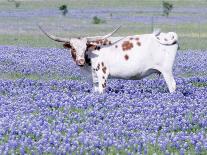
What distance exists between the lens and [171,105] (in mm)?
13875

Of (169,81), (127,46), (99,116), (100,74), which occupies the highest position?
(127,46)

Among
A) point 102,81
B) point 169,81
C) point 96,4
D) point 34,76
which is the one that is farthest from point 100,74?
point 96,4

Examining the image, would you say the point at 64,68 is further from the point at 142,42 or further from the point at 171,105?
the point at 171,105

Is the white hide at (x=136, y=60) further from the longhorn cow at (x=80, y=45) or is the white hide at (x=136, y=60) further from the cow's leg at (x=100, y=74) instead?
the longhorn cow at (x=80, y=45)

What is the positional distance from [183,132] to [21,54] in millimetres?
17097

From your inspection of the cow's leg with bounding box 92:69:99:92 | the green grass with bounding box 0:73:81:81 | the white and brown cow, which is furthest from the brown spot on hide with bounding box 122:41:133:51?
the green grass with bounding box 0:73:81:81

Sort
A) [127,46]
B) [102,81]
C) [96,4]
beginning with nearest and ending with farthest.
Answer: [102,81] → [127,46] → [96,4]

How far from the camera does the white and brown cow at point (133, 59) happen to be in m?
16.4

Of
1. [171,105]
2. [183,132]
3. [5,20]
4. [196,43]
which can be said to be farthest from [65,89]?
[5,20]

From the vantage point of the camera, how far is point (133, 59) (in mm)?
16391

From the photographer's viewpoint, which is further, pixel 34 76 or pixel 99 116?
pixel 34 76

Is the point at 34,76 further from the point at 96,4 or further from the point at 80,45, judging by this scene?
the point at 96,4

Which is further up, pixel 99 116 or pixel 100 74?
pixel 99 116

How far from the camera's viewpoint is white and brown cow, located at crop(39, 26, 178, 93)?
53.7 ft
